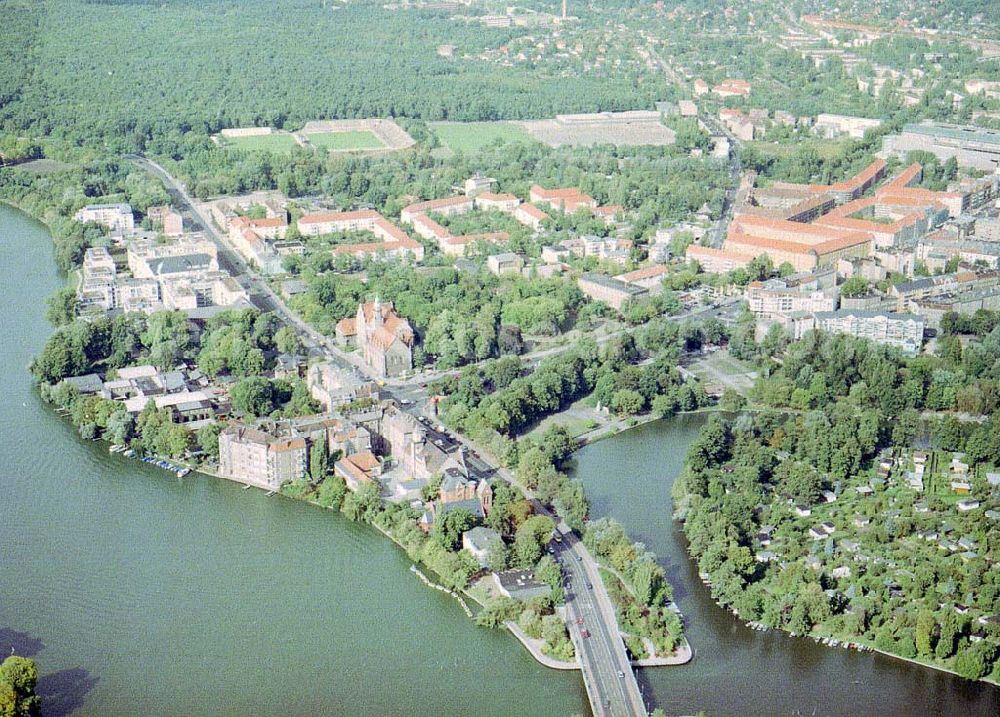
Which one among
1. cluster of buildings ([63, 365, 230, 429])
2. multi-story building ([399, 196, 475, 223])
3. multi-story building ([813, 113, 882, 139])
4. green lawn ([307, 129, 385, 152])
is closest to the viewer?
cluster of buildings ([63, 365, 230, 429])

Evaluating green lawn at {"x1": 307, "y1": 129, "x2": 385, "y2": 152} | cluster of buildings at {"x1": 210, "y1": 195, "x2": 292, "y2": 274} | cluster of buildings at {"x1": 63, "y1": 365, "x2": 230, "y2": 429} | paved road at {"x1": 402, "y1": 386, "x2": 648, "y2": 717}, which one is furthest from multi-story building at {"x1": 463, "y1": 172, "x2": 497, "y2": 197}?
paved road at {"x1": 402, "y1": 386, "x2": 648, "y2": 717}

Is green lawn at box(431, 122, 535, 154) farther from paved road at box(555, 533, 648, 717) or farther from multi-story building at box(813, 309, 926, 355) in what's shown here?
paved road at box(555, 533, 648, 717)

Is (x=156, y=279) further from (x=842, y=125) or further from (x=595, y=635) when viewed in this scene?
(x=842, y=125)

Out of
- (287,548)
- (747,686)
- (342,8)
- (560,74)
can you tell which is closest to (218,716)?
(287,548)

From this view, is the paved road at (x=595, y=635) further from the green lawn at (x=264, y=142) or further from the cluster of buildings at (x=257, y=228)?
the green lawn at (x=264, y=142)

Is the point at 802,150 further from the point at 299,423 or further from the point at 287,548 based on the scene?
the point at 287,548

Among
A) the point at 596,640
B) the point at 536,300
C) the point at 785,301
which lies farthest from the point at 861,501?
the point at 536,300
